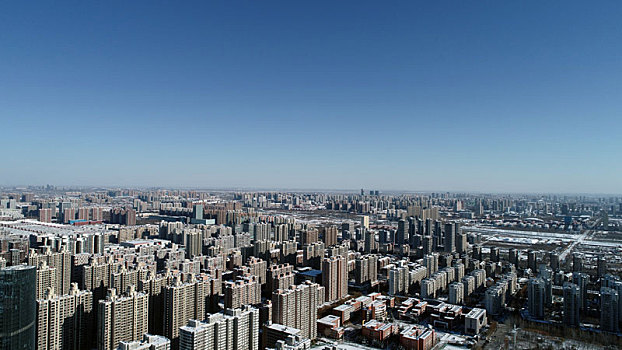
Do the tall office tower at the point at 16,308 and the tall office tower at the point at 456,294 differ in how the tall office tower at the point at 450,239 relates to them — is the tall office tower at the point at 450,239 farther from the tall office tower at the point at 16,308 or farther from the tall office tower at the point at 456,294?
the tall office tower at the point at 16,308

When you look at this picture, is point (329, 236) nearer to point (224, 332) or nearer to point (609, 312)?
point (609, 312)

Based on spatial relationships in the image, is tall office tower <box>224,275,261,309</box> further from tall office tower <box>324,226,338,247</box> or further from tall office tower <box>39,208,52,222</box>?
tall office tower <box>39,208,52,222</box>

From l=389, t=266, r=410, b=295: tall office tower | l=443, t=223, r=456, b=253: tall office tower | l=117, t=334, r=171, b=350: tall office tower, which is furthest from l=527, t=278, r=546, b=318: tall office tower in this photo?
l=117, t=334, r=171, b=350: tall office tower

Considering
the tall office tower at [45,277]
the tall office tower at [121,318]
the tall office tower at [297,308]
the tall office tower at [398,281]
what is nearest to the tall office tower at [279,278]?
the tall office tower at [297,308]

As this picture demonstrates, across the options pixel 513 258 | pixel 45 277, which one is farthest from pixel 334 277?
pixel 513 258

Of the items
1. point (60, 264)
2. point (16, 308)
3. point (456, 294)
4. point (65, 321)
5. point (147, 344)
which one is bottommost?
point (456, 294)

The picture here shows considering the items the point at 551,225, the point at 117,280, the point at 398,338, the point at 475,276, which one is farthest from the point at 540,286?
the point at 551,225

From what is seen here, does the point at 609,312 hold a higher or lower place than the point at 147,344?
lower
